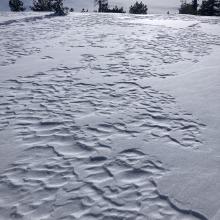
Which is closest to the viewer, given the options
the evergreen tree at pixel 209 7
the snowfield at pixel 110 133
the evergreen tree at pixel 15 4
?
the snowfield at pixel 110 133

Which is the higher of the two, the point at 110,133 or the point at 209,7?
the point at 209,7

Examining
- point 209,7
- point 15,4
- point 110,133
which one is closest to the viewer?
point 110,133

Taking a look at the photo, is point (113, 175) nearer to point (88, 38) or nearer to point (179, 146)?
point (179, 146)

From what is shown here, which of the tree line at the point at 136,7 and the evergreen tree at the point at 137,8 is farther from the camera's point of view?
the evergreen tree at the point at 137,8

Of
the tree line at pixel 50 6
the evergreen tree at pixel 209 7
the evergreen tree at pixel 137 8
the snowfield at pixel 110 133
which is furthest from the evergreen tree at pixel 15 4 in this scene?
the snowfield at pixel 110 133

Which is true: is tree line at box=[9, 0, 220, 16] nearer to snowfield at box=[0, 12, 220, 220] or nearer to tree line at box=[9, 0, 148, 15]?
tree line at box=[9, 0, 148, 15]

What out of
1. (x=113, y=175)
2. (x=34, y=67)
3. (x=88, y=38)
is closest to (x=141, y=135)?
(x=113, y=175)

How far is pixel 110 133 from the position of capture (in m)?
3.45

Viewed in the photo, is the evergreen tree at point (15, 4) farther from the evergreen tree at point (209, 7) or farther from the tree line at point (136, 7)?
the evergreen tree at point (209, 7)

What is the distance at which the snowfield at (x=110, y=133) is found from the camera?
7.93 feet

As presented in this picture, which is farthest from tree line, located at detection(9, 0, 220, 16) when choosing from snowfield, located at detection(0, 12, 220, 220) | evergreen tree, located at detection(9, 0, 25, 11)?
snowfield, located at detection(0, 12, 220, 220)

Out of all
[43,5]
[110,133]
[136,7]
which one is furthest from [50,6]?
[110,133]

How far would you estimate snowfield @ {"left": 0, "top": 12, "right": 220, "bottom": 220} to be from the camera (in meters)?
2.42

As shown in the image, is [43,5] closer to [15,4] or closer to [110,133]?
[15,4]
